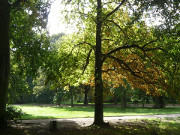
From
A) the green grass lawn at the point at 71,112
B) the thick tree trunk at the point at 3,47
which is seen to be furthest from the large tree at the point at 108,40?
the green grass lawn at the point at 71,112

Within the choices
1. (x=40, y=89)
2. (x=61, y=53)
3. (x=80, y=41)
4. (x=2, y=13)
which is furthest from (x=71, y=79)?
(x=40, y=89)

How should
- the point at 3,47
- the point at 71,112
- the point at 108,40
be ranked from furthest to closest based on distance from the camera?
the point at 71,112
the point at 108,40
the point at 3,47

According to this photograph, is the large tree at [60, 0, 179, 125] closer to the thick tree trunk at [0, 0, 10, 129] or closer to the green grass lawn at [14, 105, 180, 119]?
the thick tree trunk at [0, 0, 10, 129]

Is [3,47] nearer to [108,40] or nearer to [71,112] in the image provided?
[108,40]

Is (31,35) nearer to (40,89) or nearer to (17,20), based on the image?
(17,20)

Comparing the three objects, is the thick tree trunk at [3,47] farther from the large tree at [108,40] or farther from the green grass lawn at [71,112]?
the green grass lawn at [71,112]

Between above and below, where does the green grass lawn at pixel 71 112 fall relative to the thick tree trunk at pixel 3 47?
below

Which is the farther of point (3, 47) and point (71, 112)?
point (71, 112)

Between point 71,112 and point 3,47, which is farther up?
point 3,47

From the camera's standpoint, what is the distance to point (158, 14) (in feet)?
27.6

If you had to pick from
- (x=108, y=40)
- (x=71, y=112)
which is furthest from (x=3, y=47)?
(x=71, y=112)

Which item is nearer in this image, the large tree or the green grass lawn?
the large tree

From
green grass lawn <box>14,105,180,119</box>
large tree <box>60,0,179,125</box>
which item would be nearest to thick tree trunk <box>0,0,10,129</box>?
large tree <box>60,0,179,125</box>

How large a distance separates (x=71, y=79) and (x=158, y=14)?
319 inches
